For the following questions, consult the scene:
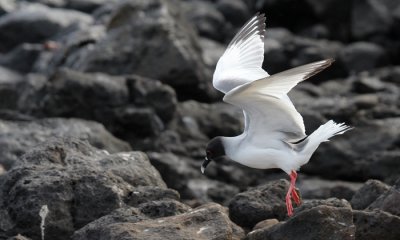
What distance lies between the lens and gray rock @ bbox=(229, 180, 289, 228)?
27.0 ft

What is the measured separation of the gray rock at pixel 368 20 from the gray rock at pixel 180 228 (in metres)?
19.8

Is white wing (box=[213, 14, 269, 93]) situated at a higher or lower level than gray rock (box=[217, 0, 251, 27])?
lower

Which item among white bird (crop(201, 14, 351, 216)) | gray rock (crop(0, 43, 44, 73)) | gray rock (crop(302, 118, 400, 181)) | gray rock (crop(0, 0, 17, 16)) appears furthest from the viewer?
gray rock (crop(0, 0, 17, 16))

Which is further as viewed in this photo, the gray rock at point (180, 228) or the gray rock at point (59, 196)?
the gray rock at point (59, 196)

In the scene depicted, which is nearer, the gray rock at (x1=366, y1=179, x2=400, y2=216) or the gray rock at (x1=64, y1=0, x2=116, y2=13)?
the gray rock at (x1=366, y1=179, x2=400, y2=216)

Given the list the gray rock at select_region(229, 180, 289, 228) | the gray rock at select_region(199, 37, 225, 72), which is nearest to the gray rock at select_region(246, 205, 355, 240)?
the gray rock at select_region(229, 180, 289, 228)

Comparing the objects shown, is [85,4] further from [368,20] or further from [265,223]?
[265,223]

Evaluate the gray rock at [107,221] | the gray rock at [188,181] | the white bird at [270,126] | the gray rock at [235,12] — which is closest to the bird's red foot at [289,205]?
the white bird at [270,126]

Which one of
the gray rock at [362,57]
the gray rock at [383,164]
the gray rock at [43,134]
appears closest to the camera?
the gray rock at [43,134]

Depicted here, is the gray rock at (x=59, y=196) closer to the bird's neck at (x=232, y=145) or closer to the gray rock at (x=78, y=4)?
the bird's neck at (x=232, y=145)

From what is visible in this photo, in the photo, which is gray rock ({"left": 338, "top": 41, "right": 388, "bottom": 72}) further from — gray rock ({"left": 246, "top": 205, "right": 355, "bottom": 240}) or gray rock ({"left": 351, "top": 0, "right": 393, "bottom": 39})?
gray rock ({"left": 246, "top": 205, "right": 355, "bottom": 240})

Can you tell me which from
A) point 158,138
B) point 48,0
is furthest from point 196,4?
point 158,138

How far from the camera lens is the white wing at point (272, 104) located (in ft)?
26.4

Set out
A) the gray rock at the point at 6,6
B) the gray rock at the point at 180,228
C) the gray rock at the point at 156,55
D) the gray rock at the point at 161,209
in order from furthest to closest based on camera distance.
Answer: the gray rock at the point at 6,6
the gray rock at the point at 156,55
the gray rock at the point at 161,209
the gray rock at the point at 180,228
